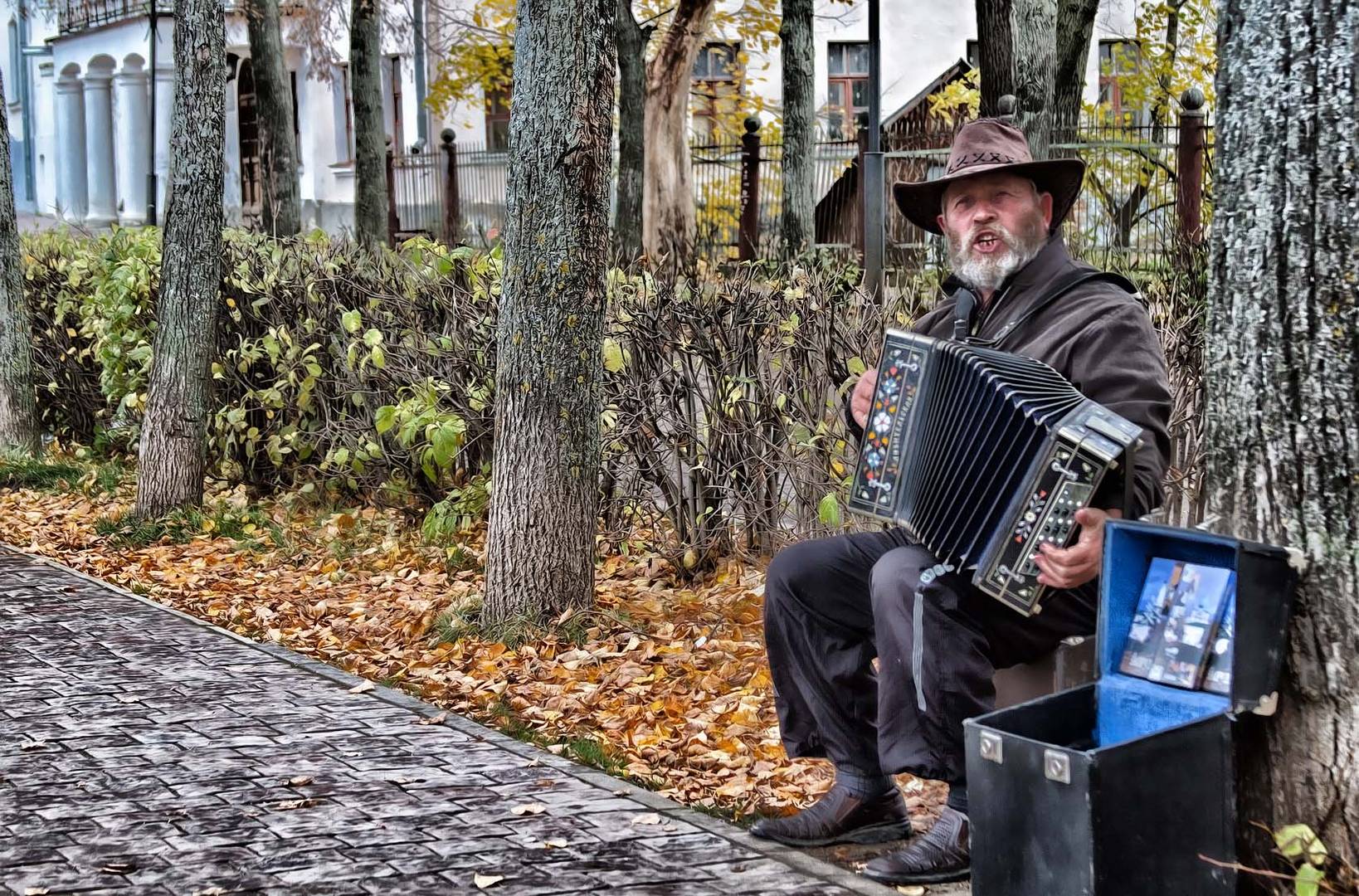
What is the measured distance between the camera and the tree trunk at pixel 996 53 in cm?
1147

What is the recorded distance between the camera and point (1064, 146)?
1688 centimetres

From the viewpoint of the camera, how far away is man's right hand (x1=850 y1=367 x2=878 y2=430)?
466cm

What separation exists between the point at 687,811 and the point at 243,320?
6649 mm

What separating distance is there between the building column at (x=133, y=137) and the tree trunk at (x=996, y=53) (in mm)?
39387

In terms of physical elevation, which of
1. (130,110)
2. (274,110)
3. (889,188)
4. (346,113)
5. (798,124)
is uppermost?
(130,110)

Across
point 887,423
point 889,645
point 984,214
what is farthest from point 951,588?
point 984,214

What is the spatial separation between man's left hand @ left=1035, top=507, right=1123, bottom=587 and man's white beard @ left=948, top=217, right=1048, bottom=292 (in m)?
0.97

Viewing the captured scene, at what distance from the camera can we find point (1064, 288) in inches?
178

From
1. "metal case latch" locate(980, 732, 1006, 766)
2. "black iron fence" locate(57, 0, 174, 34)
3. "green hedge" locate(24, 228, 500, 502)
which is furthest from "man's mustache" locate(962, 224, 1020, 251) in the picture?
"black iron fence" locate(57, 0, 174, 34)

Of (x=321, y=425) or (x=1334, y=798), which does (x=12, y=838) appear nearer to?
(x=1334, y=798)

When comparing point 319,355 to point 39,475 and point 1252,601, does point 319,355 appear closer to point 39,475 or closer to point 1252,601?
point 39,475

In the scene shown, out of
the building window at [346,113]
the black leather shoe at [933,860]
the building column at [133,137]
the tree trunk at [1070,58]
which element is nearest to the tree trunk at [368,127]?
the tree trunk at [1070,58]

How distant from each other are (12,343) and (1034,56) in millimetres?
7615

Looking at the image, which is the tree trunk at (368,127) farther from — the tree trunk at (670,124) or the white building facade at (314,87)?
the white building facade at (314,87)
